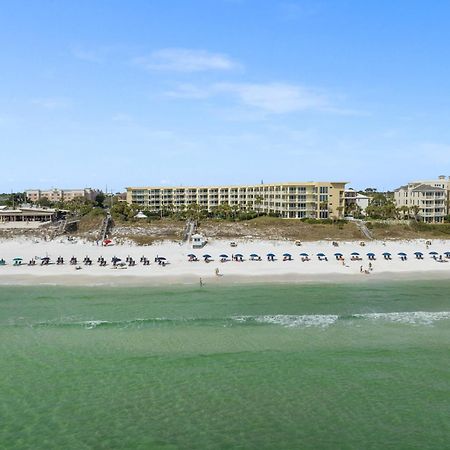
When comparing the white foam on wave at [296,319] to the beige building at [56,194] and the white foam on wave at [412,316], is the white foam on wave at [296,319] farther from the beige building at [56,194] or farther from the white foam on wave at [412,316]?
the beige building at [56,194]

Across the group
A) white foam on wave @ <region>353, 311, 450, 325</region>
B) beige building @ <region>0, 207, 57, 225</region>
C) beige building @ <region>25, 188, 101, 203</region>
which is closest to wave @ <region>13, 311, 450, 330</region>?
white foam on wave @ <region>353, 311, 450, 325</region>

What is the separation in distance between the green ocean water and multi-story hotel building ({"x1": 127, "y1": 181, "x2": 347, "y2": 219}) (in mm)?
53077

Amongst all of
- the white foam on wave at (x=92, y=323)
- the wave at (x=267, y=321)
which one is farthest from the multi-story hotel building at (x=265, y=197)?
the white foam on wave at (x=92, y=323)

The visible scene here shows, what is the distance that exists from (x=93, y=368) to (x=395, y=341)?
17394 mm

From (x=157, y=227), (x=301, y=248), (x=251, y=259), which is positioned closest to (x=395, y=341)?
(x=251, y=259)

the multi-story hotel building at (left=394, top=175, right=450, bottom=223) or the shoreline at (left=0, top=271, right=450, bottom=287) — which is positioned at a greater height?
the multi-story hotel building at (left=394, top=175, right=450, bottom=223)

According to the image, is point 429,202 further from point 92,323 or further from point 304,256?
point 92,323

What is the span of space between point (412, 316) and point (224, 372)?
16.4m

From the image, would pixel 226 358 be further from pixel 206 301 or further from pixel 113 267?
pixel 113 267

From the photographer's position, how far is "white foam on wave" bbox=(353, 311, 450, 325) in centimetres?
3576

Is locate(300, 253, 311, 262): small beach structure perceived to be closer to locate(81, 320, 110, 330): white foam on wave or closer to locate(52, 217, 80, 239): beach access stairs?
locate(81, 320, 110, 330): white foam on wave

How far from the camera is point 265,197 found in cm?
10606

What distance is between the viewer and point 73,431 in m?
21.3

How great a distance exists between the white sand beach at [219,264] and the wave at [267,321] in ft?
43.1
